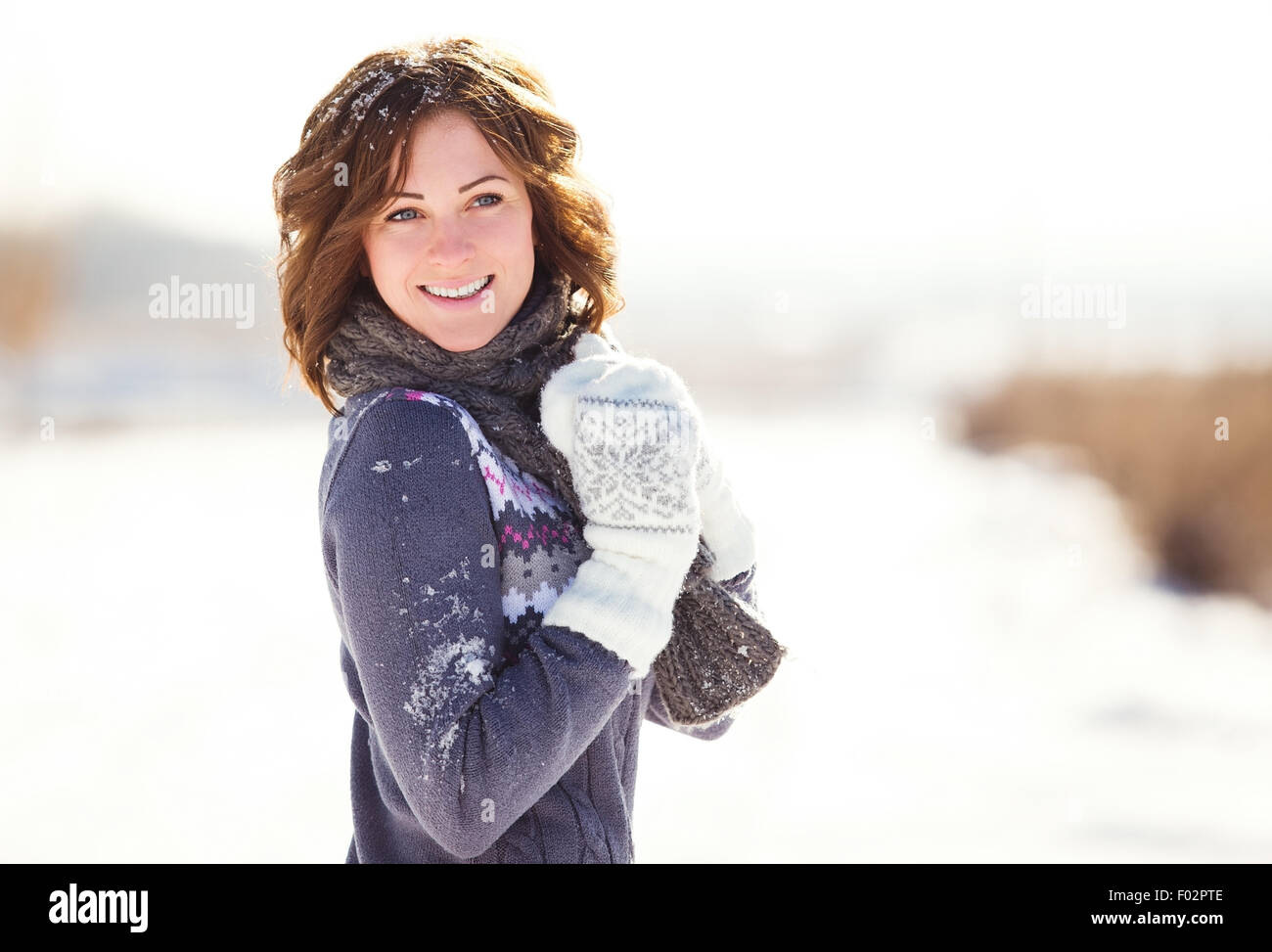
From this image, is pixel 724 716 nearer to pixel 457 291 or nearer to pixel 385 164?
pixel 457 291

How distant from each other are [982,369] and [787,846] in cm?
489

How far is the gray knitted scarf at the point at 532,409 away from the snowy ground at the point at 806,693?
9 cm

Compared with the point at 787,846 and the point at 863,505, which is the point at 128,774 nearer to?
the point at 787,846

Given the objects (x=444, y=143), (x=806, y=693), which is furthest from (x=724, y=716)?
(x=806, y=693)

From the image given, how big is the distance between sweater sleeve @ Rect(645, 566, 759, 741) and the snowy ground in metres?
0.08

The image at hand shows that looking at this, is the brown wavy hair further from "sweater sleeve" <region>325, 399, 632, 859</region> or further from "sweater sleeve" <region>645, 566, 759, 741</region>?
"sweater sleeve" <region>645, 566, 759, 741</region>

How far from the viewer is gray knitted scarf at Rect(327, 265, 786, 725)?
107 cm

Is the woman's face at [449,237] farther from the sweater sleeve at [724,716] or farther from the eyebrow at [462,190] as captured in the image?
the sweater sleeve at [724,716]

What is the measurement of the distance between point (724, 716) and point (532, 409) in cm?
40

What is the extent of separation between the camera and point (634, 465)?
3.27 ft

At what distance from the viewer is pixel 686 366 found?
7.75 metres

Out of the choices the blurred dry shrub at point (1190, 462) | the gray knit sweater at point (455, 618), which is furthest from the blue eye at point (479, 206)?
the blurred dry shrub at point (1190, 462)
